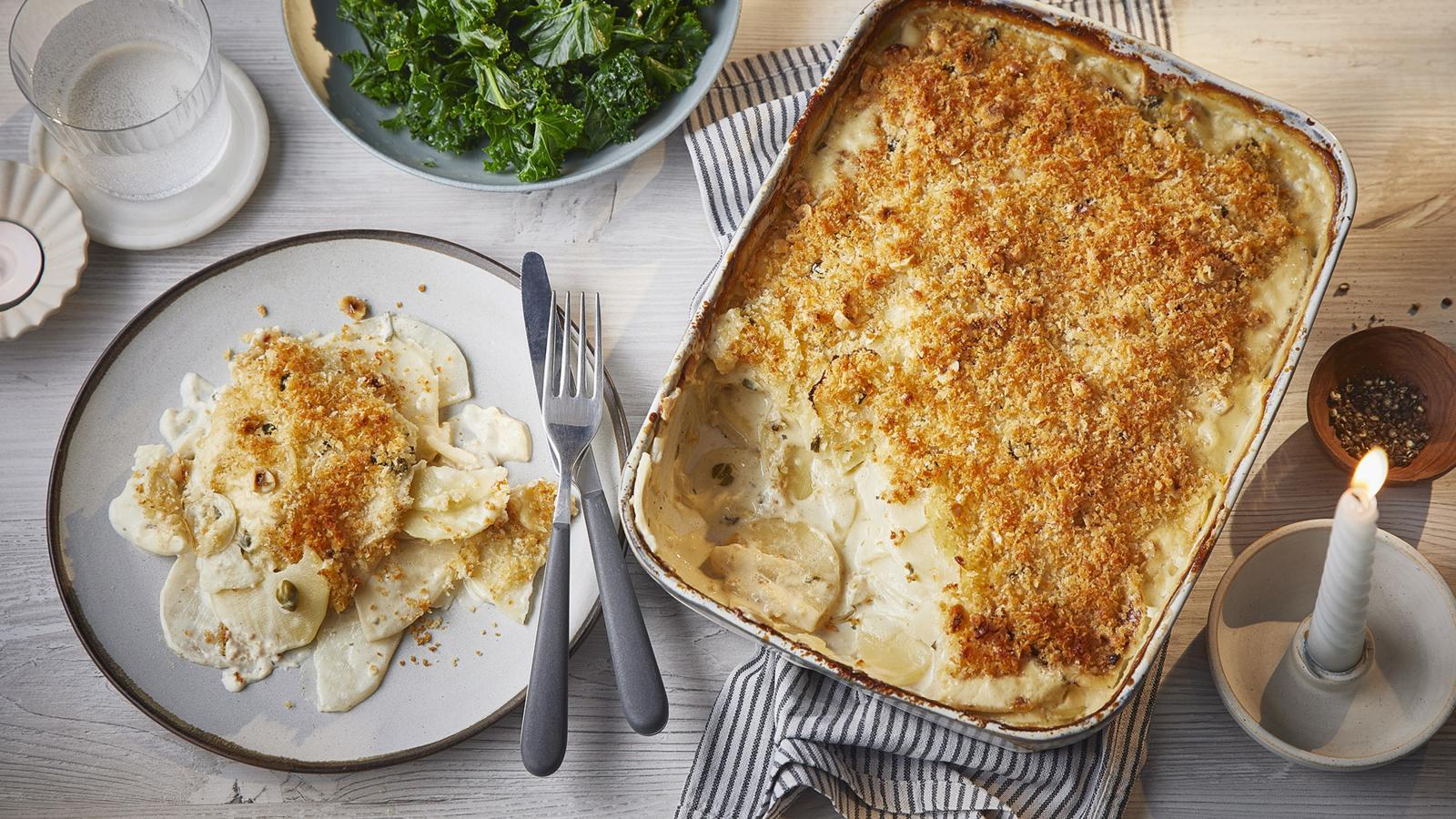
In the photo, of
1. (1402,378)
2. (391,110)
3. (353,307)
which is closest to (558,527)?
(353,307)

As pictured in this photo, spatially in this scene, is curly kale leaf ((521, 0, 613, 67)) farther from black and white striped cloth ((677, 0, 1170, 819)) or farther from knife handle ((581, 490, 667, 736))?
black and white striped cloth ((677, 0, 1170, 819))

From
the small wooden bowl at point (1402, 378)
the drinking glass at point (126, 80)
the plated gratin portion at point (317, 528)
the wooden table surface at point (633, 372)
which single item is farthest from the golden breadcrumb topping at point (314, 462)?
the small wooden bowl at point (1402, 378)

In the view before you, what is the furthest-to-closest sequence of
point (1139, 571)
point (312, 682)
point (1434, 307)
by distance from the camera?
point (1434, 307) → point (312, 682) → point (1139, 571)

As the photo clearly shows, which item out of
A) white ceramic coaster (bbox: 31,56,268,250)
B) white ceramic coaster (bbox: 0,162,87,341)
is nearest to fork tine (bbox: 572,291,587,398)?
white ceramic coaster (bbox: 31,56,268,250)

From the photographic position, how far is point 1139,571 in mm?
1675

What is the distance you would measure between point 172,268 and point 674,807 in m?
1.55

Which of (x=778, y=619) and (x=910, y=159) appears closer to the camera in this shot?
(x=778, y=619)

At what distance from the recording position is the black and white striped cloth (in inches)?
74.5

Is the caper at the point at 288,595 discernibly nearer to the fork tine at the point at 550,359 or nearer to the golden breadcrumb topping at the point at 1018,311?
the fork tine at the point at 550,359

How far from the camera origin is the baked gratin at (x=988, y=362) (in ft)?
5.48

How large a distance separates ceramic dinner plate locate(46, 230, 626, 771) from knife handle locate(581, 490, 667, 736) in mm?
128

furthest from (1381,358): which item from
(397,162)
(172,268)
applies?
(172,268)

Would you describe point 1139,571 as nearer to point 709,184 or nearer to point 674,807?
point 674,807

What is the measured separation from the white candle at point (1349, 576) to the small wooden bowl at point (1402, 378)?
0.41 meters
